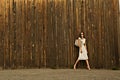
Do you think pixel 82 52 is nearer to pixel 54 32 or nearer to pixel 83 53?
pixel 83 53

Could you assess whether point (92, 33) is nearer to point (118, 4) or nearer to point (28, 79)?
point (118, 4)

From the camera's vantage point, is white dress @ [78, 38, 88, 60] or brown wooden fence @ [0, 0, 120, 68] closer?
white dress @ [78, 38, 88, 60]

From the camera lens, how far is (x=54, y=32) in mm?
14148

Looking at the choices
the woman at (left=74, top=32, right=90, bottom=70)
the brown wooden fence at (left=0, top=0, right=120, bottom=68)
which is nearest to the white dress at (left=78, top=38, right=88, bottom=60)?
the woman at (left=74, top=32, right=90, bottom=70)

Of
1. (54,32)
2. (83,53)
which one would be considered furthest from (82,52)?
(54,32)

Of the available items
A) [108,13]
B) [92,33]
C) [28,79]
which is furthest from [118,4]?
[28,79]

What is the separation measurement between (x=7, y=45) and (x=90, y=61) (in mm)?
3393

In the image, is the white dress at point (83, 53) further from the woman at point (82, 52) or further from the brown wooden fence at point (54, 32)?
the brown wooden fence at point (54, 32)

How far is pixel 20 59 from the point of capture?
14094 millimetres

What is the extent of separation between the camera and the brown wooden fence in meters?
14.1

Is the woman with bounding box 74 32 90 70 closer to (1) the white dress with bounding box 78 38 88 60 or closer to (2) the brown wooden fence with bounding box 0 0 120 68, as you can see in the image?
(1) the white dress with bounding box 78 38 88 60

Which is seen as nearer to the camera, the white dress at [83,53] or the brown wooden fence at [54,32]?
the white dress at [83,53]

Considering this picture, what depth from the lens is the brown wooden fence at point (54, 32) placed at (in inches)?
554

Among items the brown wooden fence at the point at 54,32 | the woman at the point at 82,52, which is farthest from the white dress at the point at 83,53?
→ the brown wooden fence at the point at 54,32
